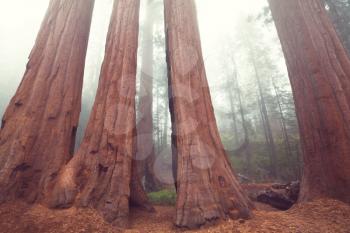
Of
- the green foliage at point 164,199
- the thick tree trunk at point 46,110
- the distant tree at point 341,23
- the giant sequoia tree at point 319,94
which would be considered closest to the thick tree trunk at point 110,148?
the thick tree trunk at point 46,110

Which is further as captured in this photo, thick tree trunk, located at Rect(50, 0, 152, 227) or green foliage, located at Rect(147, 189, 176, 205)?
green foliage, located at Rect(147, 189, 176, 205)

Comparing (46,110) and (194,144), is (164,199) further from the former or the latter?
(46,110)

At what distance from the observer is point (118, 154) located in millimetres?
3223

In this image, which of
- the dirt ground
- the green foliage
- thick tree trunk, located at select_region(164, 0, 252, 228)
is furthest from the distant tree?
the green foliage

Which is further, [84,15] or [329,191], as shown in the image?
[84,15]

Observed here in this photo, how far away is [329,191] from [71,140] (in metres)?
4.09

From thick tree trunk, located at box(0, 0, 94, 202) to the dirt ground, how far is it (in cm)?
33

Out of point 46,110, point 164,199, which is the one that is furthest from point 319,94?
point 46,110

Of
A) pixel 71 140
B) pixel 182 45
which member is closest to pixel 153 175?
pixel 71 140

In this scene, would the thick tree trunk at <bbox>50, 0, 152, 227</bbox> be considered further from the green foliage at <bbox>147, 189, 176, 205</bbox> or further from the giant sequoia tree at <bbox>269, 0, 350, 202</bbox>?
the giant sequoia tree at <bbox>269, 0, 350, 202</bbox>

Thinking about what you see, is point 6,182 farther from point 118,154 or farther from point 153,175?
point 153,175

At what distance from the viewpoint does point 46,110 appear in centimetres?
350

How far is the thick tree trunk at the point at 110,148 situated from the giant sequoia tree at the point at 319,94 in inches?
113

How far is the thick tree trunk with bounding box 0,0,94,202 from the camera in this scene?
2.95 m
